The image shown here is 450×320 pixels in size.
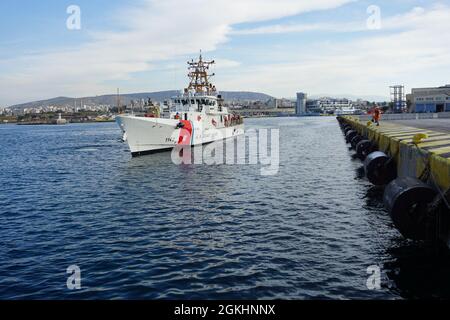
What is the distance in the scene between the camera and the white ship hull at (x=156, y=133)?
44375mm

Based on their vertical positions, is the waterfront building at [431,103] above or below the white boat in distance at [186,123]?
above

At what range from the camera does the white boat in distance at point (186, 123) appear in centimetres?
4512

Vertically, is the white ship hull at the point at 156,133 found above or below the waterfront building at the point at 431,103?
below

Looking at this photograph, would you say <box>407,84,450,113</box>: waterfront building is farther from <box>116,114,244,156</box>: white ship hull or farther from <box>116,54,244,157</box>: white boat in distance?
<box>116,114,244,156</box>: white ship hull

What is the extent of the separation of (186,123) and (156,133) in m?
5.19

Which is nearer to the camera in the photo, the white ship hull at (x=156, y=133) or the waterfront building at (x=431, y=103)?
the white ship hull at (x=156, y=133)

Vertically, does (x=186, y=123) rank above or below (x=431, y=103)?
below

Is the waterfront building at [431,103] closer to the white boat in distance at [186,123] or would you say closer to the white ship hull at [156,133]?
the white boat in distance at [186,123]

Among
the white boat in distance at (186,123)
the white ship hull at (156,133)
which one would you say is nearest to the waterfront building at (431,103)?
the white boat in distance at (186,123)

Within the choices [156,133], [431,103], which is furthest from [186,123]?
[431,103]

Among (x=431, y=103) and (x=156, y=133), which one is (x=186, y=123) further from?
(x=431, y=103)

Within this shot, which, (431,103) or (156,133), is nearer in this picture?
(156,133)

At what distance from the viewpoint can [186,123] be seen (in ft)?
165
